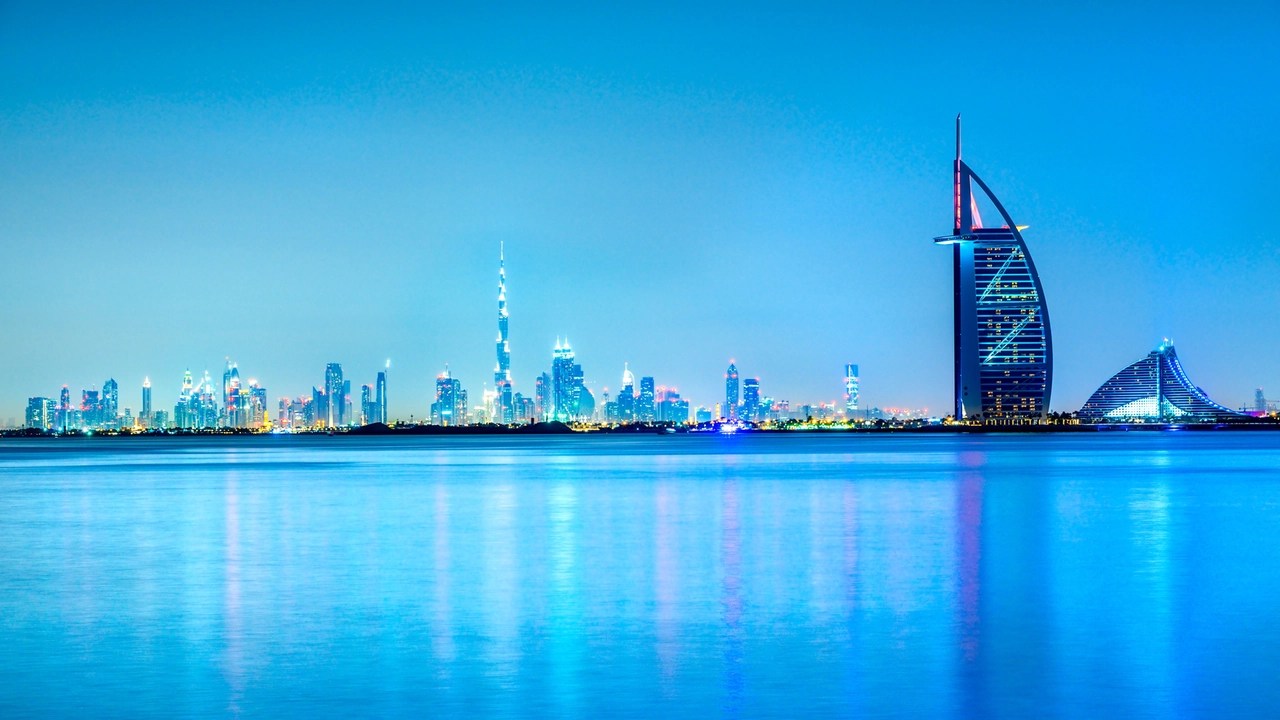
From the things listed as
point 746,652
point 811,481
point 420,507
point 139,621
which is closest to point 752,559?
point 746,652

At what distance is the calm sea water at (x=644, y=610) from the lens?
13.6 m

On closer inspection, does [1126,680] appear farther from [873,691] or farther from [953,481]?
[953,481]

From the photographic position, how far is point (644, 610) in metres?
19.9

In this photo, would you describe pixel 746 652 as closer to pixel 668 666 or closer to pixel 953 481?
pixel 668 666

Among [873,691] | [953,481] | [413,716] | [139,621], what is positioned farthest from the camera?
[953,481]

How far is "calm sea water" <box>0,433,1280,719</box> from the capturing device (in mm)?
13625

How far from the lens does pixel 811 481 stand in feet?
205

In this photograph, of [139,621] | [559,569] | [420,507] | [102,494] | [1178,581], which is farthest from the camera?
[102,494]

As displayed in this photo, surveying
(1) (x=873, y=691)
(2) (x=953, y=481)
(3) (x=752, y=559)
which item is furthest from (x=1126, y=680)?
(2) (x=953, y=481)

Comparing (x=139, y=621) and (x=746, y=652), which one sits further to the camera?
(x=139, y=621)

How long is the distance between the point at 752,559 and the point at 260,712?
633 inches

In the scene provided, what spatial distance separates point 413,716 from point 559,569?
520 inches

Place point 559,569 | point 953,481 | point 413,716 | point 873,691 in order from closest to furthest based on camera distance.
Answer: point 413,716
point 873,691
point 559,569
point 953,481

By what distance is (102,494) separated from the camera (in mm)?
54281
